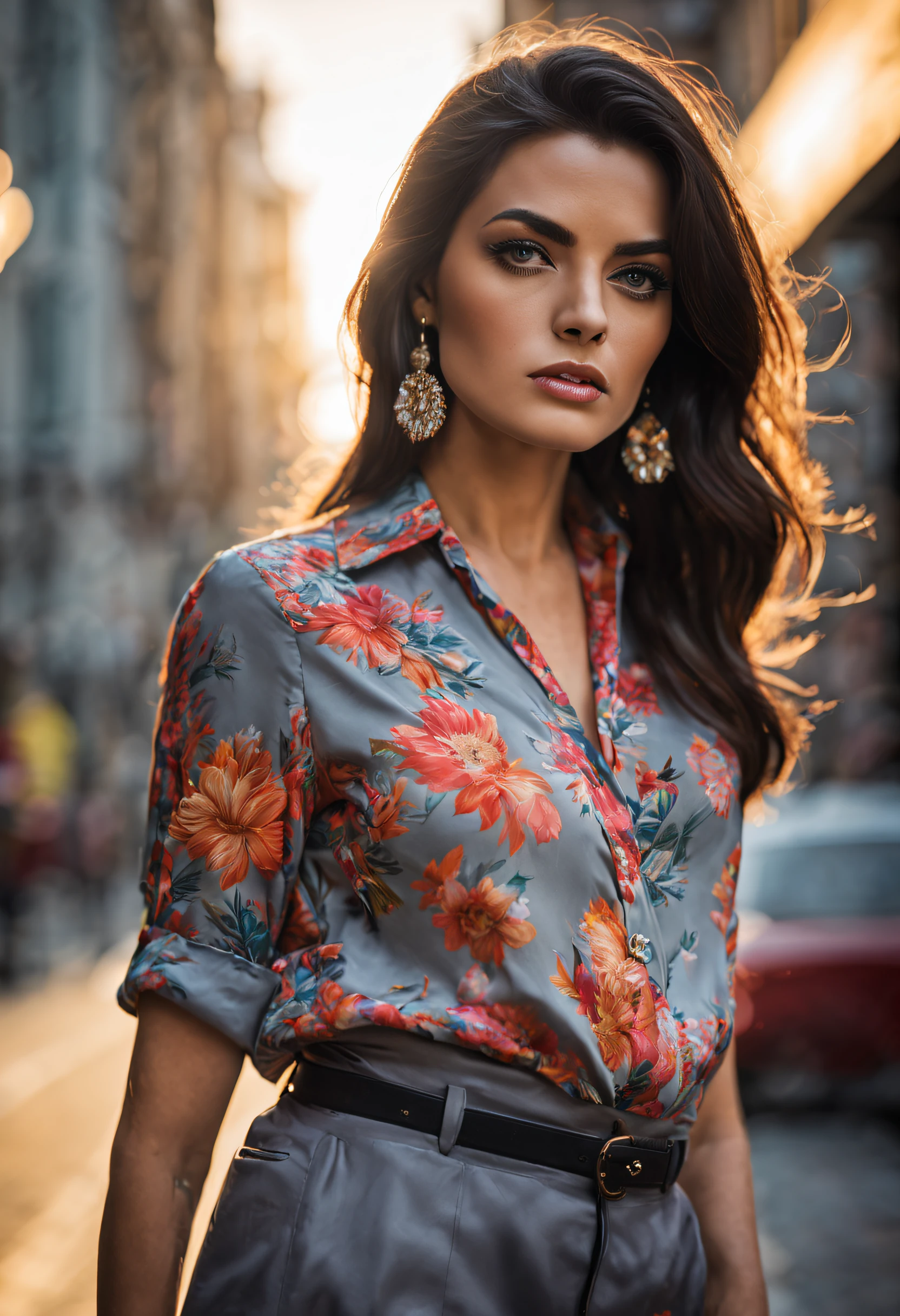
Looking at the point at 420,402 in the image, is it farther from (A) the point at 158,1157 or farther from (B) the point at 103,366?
(B) the point at 103,366

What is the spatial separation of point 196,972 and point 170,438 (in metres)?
27.2

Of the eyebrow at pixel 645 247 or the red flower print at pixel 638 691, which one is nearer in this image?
the eyebrow at pixel 645 247

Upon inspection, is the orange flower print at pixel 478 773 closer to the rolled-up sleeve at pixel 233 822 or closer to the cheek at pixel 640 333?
the rolled-up sleeve at pixel 233 822

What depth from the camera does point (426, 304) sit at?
168 cm

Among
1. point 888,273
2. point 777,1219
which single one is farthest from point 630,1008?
point 888,273

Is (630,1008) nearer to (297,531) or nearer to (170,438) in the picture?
(297,531)

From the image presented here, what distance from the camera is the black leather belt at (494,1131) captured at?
1.33 m

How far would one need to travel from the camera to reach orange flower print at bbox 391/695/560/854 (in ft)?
4.41

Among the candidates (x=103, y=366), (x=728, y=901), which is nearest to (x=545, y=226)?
(x=728, y=901)

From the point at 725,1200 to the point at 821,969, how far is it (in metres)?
4.08

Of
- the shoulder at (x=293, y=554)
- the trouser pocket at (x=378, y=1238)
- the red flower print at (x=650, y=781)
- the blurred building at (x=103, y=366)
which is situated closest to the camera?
the trouser pocket at (x=378, y=1238)

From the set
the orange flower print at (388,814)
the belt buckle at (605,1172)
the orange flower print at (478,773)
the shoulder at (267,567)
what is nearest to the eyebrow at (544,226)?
the shoulder at (267,567)

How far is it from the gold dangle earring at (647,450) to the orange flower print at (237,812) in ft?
2.80

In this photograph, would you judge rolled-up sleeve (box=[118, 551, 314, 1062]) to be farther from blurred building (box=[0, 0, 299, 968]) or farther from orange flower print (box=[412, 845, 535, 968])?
blurred building (box=[0, 0, 299, 968])
